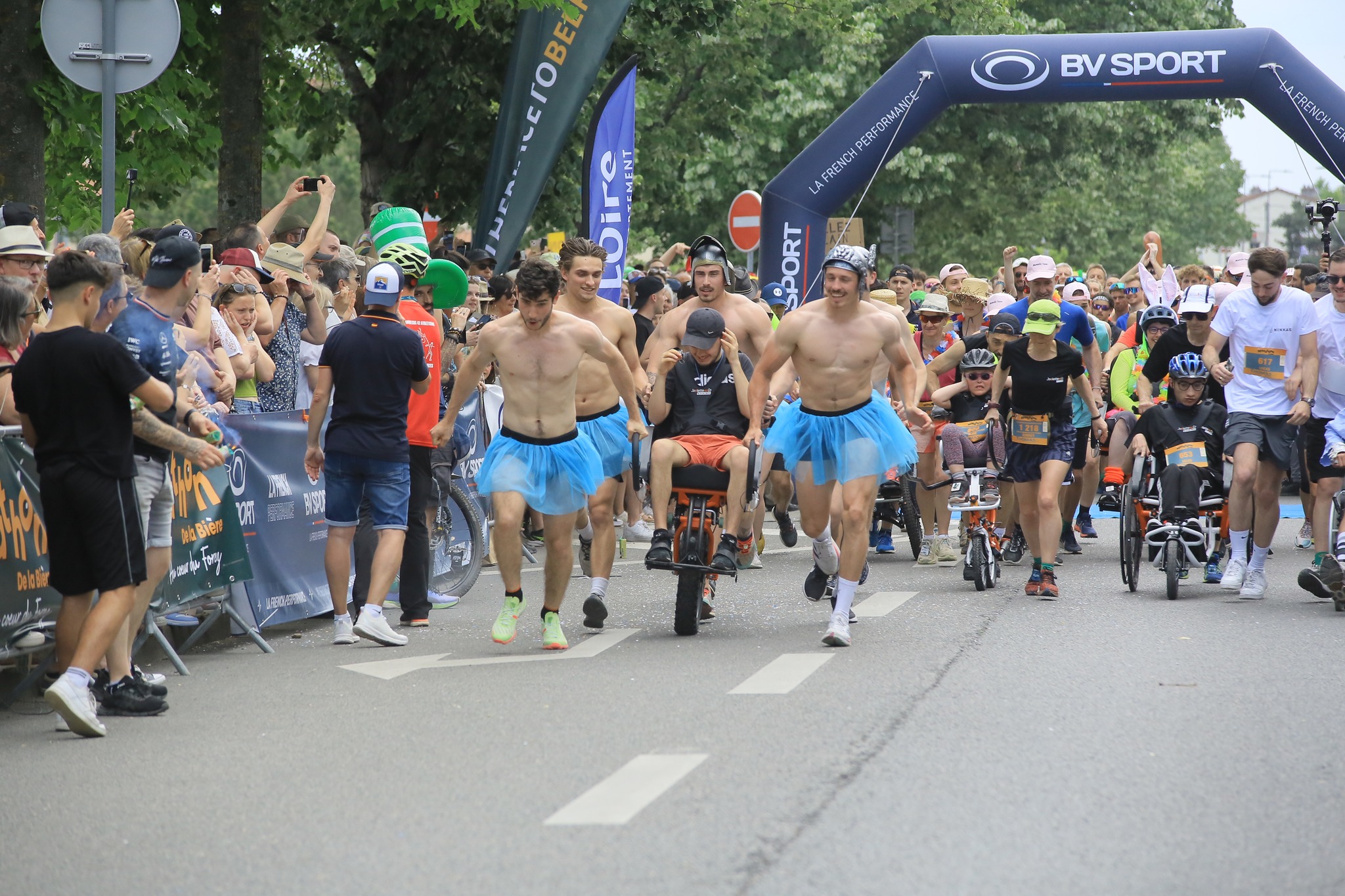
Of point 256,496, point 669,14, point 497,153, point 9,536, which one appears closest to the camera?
point 9,536

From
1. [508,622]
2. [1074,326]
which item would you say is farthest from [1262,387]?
[508,622]

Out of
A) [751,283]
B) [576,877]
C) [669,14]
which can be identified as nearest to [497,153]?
[751,283]

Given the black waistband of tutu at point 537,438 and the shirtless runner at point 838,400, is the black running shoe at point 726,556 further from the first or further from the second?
the black waistband of tutu at point 537,438

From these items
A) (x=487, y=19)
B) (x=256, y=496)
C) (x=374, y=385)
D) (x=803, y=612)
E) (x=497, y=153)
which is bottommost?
(x=803, y=612)

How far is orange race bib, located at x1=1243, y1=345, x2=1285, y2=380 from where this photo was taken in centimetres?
1105

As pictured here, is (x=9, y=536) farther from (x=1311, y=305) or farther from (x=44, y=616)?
(x=1311, y=305)

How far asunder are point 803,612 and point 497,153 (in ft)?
24.3

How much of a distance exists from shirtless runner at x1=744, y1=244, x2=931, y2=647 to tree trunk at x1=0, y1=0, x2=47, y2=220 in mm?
6048

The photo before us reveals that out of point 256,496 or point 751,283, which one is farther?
point 751,283

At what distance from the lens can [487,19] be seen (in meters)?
19.8

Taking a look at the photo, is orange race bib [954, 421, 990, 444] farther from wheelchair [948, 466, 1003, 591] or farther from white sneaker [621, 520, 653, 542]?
white sneaker [621, 520, 653, 542]

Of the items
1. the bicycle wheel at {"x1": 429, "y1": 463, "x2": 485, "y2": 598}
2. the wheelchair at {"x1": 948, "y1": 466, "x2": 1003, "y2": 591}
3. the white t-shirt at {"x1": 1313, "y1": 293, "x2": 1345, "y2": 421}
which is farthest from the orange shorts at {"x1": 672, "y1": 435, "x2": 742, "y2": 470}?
the white t-shirt at {"x1": 1313, "y1": 293, "x2": 1345, "y2": 421}

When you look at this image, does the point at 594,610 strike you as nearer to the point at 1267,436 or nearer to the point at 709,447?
the point at 709,447

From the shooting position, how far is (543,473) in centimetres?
921
